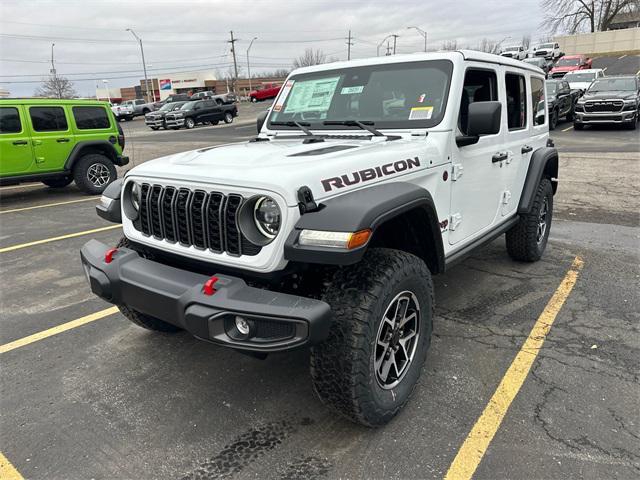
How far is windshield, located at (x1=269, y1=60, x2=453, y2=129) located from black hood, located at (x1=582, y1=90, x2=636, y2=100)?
15593mm

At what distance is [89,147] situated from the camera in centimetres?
959

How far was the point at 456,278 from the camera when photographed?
15.6 ft

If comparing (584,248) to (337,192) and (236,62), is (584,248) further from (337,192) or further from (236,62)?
(236,62)

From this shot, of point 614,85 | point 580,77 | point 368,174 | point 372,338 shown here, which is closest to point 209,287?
point 372,338

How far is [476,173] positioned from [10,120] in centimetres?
838

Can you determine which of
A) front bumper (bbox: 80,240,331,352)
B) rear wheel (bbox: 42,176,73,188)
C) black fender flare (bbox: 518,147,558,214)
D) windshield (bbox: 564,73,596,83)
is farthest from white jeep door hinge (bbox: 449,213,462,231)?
windshield (bbox: 564,73,596,83)

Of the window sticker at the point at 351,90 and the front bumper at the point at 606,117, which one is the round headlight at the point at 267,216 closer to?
the window sticker at the point at 351,90

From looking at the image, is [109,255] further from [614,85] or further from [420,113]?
[614,85]

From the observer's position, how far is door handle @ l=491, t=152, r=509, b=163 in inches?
152

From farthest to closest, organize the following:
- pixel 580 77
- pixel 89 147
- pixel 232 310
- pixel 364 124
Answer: pixel 580 77 < pixel 89 147 < pixel 364 124 < pixel 232 310

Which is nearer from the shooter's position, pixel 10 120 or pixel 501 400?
pixel 501 400

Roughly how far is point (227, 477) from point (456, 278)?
3.13 metres

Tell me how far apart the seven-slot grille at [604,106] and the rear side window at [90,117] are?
14.7 metres

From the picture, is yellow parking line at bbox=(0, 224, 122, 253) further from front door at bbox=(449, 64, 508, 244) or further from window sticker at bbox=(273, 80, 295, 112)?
front door at bbox=(449, 64, 508, 244)
